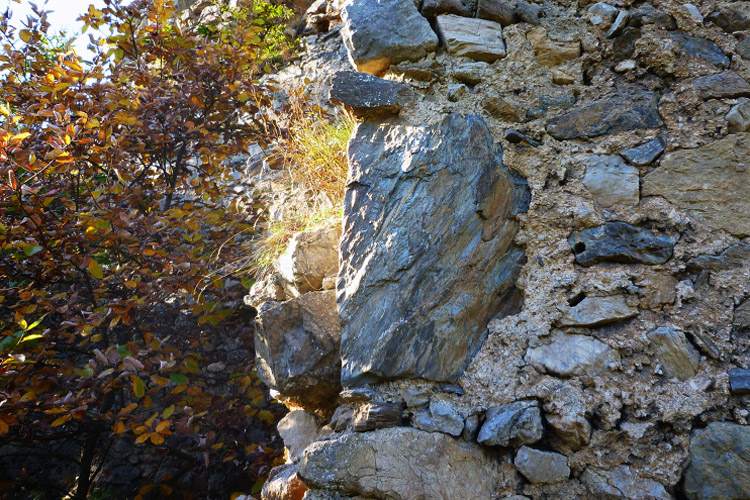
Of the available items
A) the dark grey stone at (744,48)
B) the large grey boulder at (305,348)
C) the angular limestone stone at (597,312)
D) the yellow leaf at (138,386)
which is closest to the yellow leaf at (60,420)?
the yellow leaf at (138,386)

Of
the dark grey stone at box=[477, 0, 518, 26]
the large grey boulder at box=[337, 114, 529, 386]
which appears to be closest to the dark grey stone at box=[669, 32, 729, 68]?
the dark grey stone at box=[477, 0, 518, 26]

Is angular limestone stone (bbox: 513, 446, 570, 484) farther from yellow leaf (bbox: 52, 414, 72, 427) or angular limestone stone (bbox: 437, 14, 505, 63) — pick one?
yellow leaf (bbox: 52, 414, 72, 427)

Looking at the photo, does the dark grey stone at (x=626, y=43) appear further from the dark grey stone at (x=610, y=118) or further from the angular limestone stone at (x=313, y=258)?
the angular limestone stone at (x=313, y=258)

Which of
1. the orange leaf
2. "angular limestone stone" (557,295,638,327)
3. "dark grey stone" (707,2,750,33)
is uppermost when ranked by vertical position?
"dark grey stone" (707,2,750,33)

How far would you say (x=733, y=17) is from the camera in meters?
1.82

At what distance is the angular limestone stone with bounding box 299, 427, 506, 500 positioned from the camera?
1.49m

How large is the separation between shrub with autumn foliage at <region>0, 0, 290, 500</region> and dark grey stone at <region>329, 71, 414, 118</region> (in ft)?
3.99

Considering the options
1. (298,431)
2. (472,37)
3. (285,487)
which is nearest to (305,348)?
(298,431)

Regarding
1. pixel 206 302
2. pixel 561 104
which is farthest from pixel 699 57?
pixel 206 302

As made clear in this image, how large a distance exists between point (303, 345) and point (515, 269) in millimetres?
957

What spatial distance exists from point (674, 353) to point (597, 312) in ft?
0.75

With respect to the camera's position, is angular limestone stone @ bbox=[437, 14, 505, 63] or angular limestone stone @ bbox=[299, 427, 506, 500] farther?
angular limestone stone @ bbox=[437, 14, 505, 63]

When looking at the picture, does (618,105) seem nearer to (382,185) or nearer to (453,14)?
(453,14)

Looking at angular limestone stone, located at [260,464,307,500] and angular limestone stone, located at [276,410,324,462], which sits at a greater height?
angular limestone stone, located at [260,464,307,500]
